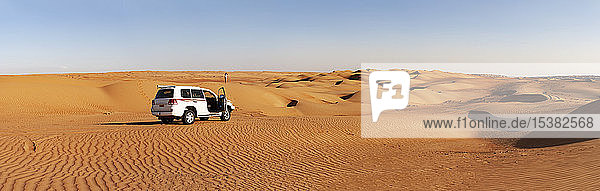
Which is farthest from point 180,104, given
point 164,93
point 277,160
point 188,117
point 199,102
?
point 277,160

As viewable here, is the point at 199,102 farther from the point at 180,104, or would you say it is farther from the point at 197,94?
the point at 180,104

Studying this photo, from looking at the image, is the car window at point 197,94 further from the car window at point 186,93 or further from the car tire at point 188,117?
the car tire at point 188,117

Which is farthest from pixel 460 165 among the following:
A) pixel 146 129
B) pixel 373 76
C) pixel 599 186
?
A: pixel 373 76

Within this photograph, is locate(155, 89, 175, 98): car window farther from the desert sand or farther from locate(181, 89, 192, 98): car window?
the desert sand

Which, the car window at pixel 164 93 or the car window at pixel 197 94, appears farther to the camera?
the car window at pixel 197 94

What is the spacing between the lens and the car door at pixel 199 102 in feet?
52.4

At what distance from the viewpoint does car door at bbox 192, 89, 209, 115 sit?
16.0 m

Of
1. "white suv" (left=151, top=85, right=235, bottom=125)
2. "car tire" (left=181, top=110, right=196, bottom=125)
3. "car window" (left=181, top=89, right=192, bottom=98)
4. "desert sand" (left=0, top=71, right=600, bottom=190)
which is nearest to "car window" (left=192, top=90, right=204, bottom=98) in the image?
"white suv" (left=151, top=85, right=235, bottom=125)

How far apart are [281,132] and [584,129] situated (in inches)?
390

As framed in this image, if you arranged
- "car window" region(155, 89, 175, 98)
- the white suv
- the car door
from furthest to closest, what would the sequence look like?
the car door → "car window" region(155, 89, 175, 98) → the white suv

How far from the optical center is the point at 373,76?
211 ft

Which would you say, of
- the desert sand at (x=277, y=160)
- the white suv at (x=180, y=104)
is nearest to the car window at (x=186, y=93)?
the white suv at (x=180, y=104)

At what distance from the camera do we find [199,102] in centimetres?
1611

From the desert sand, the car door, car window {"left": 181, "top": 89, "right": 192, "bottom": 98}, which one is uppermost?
car window {"left": 181, "top": 89, "right": 192, "bottom": 98}
